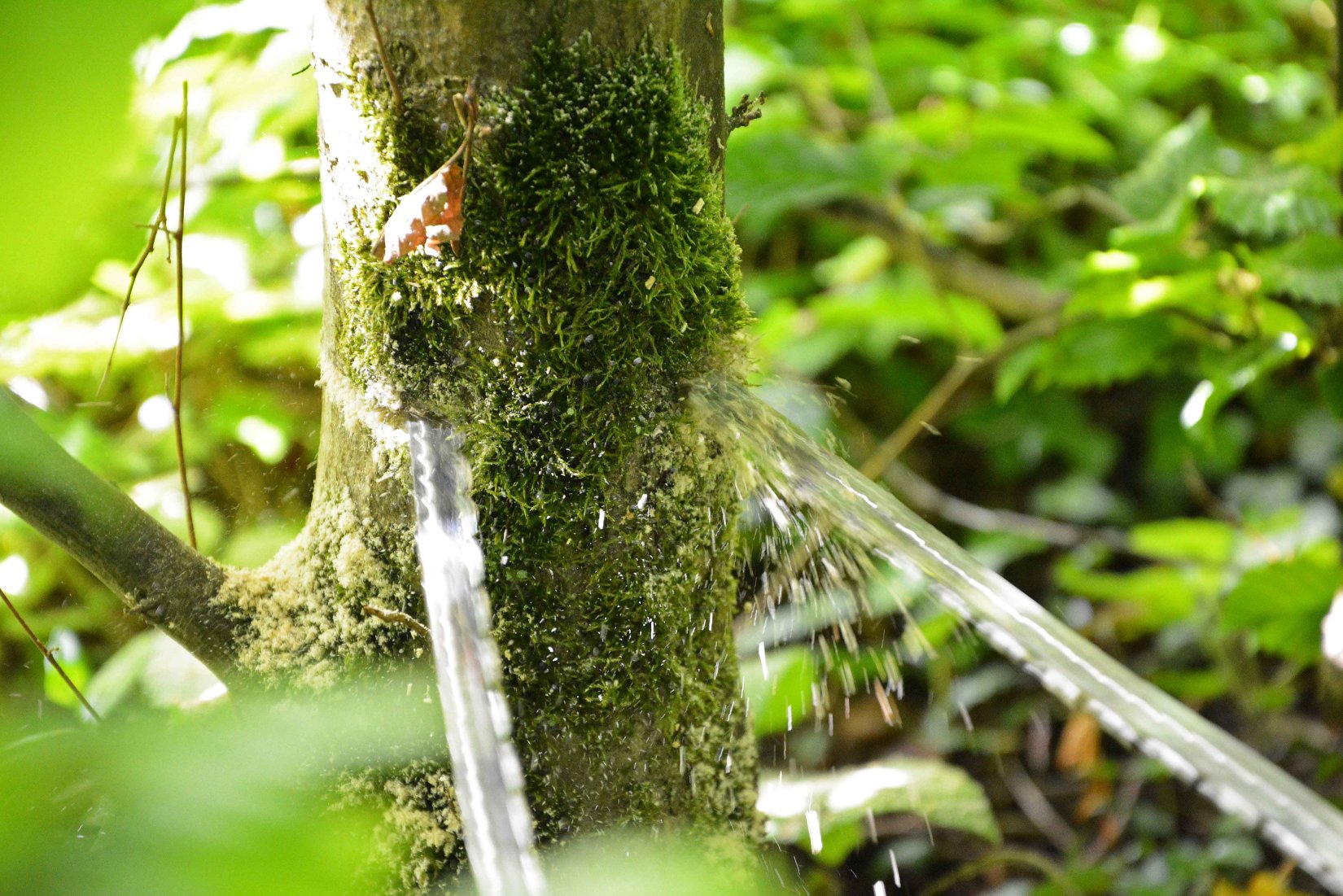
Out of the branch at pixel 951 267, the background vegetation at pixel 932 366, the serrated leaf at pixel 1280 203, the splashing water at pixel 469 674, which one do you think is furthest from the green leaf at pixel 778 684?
the branch at pixel 951 267

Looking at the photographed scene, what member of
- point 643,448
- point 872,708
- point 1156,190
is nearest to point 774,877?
point 643,448

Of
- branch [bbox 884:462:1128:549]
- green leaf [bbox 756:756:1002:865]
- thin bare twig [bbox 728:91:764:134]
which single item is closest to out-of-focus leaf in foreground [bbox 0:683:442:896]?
thin bare twig [bbox 728:91:764:134]

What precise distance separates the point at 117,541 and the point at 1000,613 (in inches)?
26.2

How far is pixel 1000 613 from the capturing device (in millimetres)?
756

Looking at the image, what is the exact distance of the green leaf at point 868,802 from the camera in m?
1.07

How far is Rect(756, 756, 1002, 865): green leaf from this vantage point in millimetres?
1066

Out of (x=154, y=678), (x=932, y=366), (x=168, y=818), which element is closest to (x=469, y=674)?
(x=168, y=818)

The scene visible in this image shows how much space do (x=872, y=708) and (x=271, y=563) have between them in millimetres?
1993

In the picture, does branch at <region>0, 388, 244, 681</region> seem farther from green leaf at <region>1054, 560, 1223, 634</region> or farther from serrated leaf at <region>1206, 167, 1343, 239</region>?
green leaf at <region>1054, 560, 1223, 634</region>

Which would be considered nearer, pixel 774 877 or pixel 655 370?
pixel 655 370

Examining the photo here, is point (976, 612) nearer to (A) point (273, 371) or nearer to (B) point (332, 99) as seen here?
(B) point (332, 99)

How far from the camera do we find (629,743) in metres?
0.70

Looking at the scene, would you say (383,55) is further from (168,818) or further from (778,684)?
(778,684)

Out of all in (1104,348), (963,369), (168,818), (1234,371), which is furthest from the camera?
(963,369)
